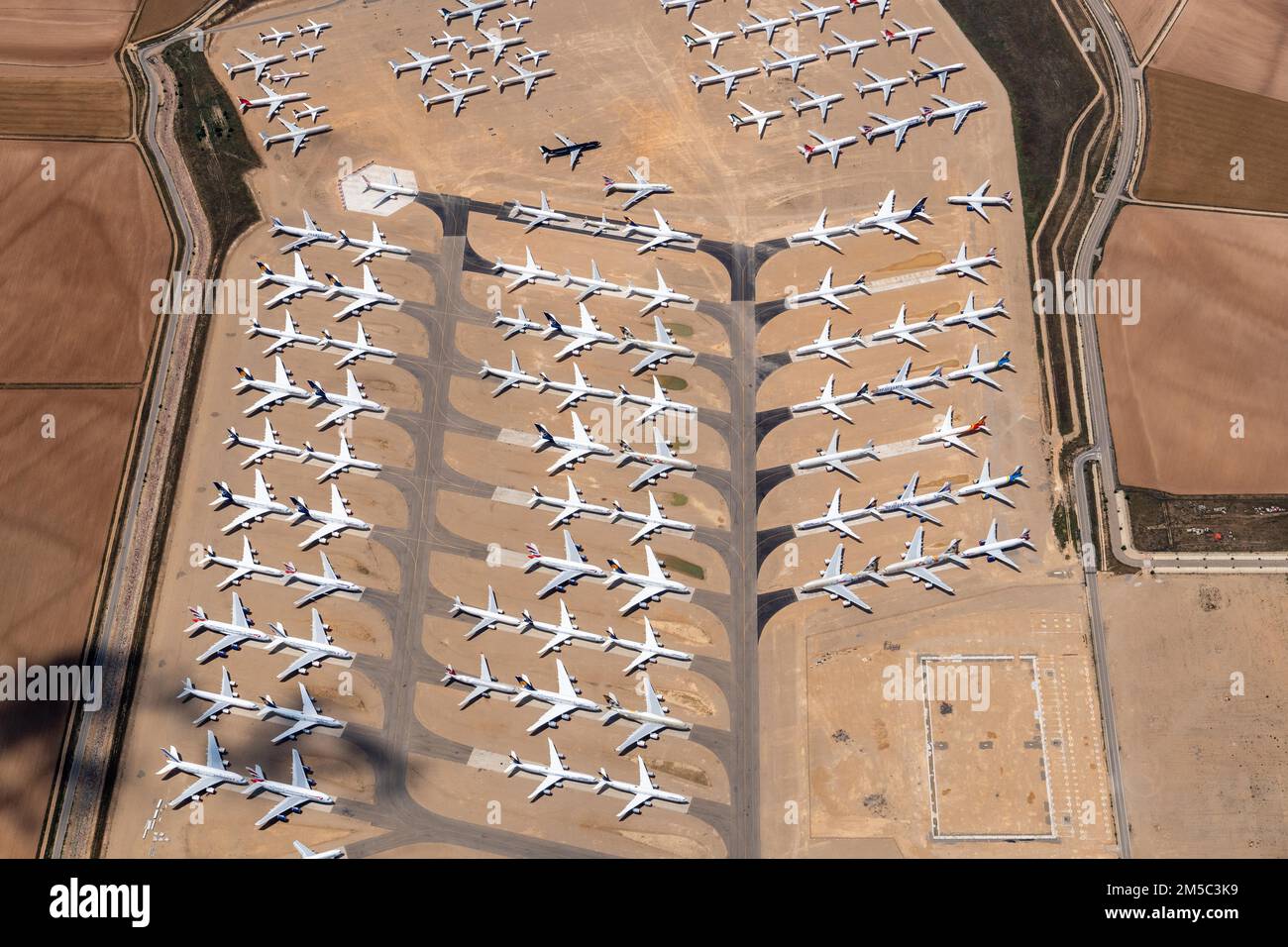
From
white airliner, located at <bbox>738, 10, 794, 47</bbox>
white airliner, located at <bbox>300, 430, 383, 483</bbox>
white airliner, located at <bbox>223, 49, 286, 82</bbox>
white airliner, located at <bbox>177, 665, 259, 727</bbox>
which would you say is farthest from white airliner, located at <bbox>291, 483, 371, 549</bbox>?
white airliner, located at <bbox>738, 10, 794, 47</bbox>

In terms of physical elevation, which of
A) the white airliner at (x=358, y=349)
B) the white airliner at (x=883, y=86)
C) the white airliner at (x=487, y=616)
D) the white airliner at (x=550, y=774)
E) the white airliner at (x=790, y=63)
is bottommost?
the white airliner at (x=550, y=774)

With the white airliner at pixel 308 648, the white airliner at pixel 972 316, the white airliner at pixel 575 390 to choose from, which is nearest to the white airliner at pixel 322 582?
the white airliner at pixel 308 648

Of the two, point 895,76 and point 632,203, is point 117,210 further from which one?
point 895,76

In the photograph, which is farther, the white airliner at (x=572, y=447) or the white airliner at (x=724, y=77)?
the white airliner at (x=724, y=77)

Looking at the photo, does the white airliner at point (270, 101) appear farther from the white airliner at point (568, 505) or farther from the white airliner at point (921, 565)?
the white airliner at point (921, 565)

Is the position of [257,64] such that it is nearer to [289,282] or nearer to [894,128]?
[289,282]

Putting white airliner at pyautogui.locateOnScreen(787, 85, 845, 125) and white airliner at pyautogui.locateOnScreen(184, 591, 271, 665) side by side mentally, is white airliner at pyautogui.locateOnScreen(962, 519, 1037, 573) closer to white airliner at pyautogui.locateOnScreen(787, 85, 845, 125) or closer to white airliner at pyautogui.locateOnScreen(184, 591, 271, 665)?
white airliner at pyautogui.locateOnScreen(787, 85, 845, 125)
